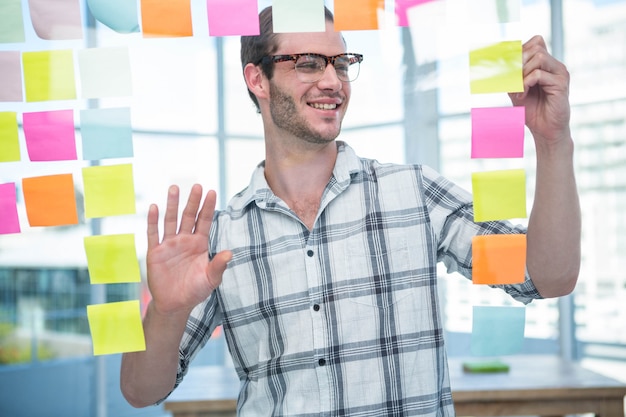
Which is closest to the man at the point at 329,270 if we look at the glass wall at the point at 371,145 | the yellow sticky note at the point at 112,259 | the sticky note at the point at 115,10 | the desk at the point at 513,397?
the yellow sticky note at the point at 112,259

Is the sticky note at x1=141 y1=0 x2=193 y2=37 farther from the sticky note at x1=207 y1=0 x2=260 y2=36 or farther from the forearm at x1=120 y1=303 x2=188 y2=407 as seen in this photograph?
the forearm at x1=120 y1=303 x2=188 y2=407

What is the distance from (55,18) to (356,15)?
475 mm

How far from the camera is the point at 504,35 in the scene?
3.43 metres

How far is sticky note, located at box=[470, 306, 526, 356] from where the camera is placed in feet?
3.59

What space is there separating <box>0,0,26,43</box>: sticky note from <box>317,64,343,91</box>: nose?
54 cm

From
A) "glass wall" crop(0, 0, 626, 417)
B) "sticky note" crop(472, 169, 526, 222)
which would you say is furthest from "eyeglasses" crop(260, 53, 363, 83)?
"glass wall" crop(0, 0, 626, 417)

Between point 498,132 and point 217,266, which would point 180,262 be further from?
point 498,132

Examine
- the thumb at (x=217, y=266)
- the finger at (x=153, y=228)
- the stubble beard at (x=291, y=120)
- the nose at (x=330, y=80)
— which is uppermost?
the nose at (x=330, y=80)

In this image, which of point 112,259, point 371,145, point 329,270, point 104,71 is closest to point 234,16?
point 104,71

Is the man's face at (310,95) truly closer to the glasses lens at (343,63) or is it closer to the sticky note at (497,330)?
the glasses lens at (343,63)

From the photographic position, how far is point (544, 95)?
41.6 inches

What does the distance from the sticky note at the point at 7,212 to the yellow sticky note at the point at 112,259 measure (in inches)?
5.2

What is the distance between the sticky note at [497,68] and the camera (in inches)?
39.6

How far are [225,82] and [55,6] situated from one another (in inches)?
113
